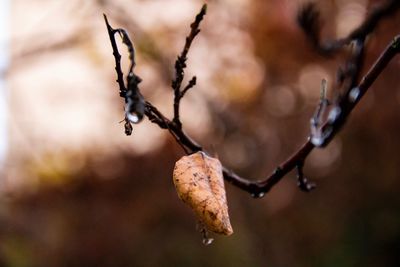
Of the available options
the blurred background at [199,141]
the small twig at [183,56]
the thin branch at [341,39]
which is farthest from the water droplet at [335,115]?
the blurred background at [199,141]

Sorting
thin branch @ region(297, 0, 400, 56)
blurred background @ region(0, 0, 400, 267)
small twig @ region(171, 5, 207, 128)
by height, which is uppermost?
small twig @ region(171, 5, 207, 128)

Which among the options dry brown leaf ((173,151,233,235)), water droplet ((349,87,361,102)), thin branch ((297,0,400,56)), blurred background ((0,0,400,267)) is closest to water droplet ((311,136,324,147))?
water droplet ((349,87,361,102))

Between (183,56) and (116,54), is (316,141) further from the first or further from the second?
(116,54)

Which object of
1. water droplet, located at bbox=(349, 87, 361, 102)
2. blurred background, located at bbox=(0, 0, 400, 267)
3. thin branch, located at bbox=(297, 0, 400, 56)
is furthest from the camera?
blurred background, located at bbox=(0, 0, 400, 267)

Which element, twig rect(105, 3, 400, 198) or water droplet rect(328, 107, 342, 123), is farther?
water droplet rect(328, 107, 342, 123)

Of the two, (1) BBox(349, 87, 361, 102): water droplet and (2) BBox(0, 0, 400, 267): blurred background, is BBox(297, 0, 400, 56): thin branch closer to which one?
(1) BBox(349, 87, 361, 102): water droplet

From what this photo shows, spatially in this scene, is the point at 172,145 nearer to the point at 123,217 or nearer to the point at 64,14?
the point at 123,217
